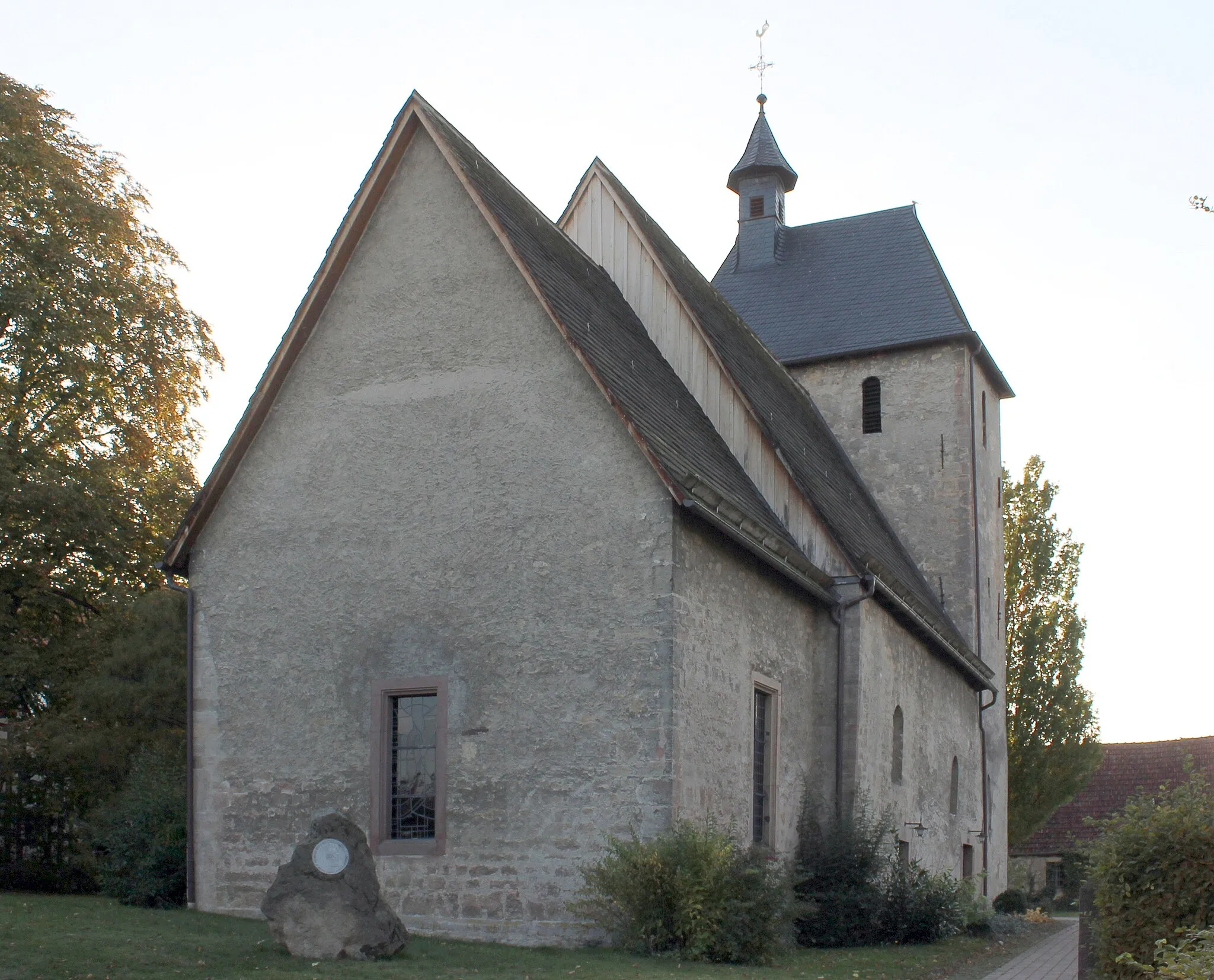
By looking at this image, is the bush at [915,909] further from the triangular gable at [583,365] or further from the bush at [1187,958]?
the bush at [1187,958]

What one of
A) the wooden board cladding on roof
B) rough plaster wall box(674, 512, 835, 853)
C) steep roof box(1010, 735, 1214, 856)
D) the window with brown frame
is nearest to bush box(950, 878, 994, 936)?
rough plaster wall box(674, 512, 835, 853)

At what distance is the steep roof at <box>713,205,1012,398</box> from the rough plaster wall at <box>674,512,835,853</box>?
9.48 metres

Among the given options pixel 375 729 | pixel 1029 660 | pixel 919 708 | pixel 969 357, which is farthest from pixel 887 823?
pixel 1029 660

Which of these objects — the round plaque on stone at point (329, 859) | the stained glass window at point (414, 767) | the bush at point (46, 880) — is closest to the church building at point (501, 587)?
the stained glass window at point (414, 767)

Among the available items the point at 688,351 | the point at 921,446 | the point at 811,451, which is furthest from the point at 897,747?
the point at 921,446

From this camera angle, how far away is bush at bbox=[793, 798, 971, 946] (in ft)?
47.6

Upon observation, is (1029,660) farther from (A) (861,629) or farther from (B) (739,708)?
(B) (739,708)

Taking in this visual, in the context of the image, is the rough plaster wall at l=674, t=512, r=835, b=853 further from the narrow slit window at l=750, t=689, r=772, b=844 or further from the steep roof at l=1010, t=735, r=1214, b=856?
the steep roof at l=1010, t=735, r=1214, b=856

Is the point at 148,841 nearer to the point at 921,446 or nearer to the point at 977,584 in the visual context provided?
the point at 977,584

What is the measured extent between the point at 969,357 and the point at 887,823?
1094cm

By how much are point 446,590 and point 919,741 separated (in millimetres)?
8786

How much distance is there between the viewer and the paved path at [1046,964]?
13.0m

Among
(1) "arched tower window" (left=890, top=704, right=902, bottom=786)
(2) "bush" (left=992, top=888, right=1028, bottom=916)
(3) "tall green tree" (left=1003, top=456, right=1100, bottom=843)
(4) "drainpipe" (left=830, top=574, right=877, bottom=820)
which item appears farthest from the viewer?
(3) "tall green tree" (left=1003, top=456, right=1100, bottom=843)

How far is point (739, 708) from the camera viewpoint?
14.1 meters
